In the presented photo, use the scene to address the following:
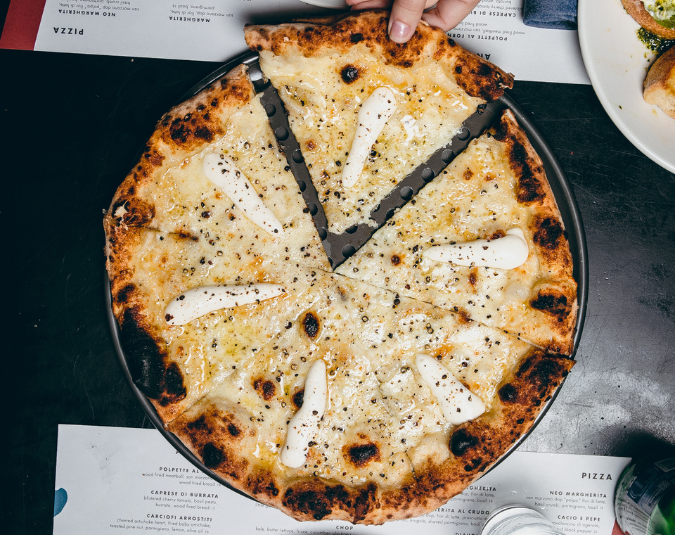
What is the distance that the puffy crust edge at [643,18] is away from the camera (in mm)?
1677

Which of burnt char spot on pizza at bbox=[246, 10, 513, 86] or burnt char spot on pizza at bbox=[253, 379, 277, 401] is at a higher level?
burnt char spot on pizza at bbox=[246, 10, 513, 86]

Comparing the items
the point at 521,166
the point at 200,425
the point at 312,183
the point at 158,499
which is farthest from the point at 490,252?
the point at 158,499

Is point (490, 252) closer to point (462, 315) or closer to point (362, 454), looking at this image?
point (462, 315)

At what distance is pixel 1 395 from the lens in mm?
1917

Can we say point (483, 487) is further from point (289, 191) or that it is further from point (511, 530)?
point (289, 191)

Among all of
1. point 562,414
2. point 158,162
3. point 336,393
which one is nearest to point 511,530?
point 562,414

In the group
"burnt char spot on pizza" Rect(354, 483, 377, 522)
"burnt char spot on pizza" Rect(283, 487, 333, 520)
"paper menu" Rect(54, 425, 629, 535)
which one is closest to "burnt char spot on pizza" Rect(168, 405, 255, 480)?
"burnt char spot on pizza" Rect(283, 487, 333, 520)

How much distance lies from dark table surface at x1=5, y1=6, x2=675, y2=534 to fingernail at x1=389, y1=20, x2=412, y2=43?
0.66 meters

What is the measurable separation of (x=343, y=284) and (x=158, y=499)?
1.33 meters

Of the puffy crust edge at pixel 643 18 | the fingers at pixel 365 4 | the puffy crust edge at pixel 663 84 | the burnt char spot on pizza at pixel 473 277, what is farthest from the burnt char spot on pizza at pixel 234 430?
the puffy crust edge at pixel 643 18

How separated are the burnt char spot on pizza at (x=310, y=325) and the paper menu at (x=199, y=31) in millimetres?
1245

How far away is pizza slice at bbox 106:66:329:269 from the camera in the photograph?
1.63 metres

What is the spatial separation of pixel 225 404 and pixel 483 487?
4.00ft

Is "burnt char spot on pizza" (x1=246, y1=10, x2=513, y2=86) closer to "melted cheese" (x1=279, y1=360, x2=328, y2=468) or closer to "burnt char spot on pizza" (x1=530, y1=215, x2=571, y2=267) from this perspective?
"burnt char spot on pizza" (x1=530, y1=215, x2=571, y2=267)
